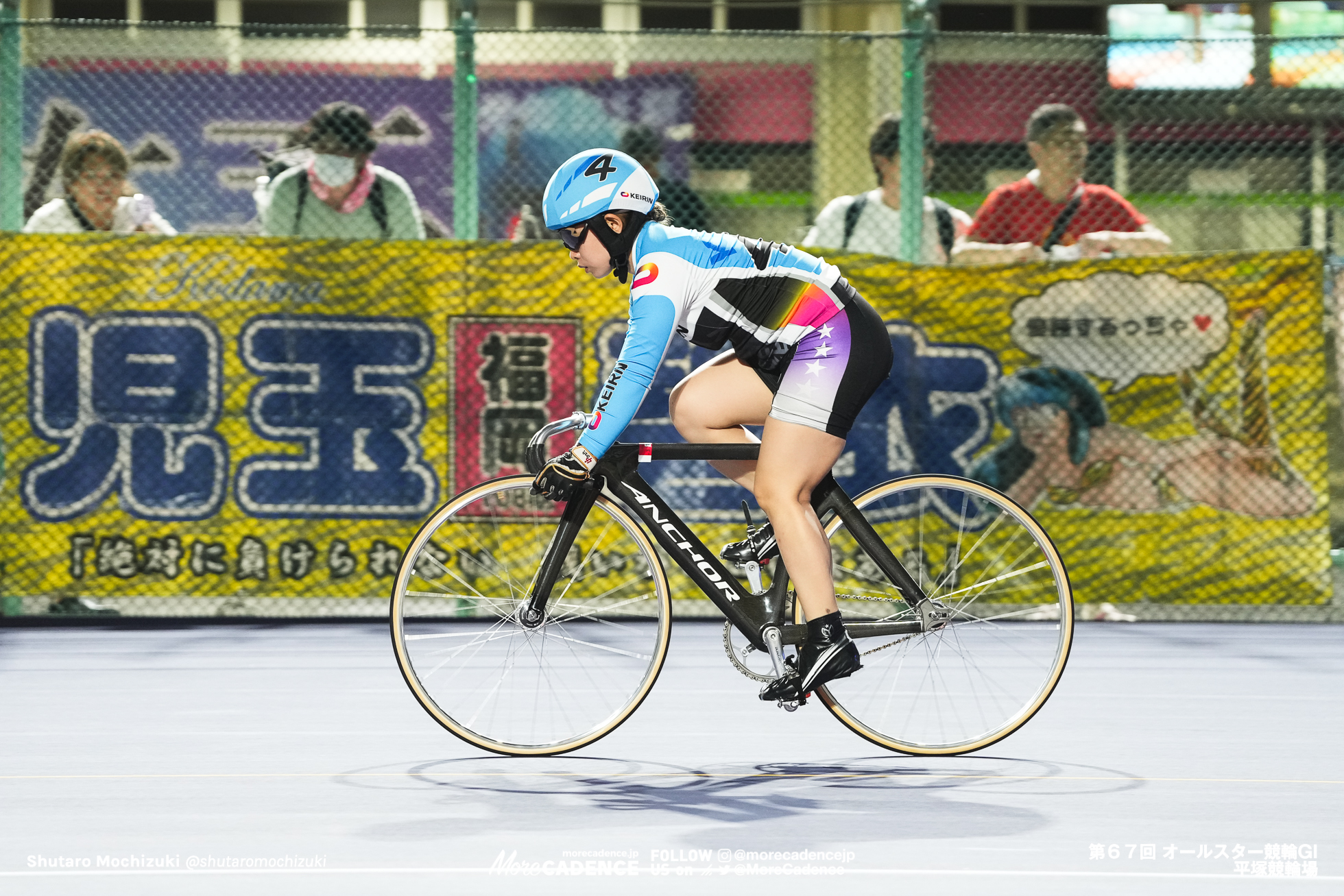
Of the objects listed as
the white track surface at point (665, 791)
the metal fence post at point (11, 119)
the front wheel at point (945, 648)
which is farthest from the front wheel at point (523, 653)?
the metal fence post at point (11, 119)

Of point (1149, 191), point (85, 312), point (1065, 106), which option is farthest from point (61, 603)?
point (1149, 191)

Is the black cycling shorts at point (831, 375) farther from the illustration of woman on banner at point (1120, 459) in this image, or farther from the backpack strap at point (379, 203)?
the backpack strap at point (379, 203)

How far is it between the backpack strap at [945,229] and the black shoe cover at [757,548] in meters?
4.43

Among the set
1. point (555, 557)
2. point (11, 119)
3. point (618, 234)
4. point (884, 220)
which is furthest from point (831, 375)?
point (11, 119)

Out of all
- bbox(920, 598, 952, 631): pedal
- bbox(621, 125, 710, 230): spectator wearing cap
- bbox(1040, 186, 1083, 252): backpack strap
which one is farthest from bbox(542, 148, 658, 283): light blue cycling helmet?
bbox(1040, 186, 1083, 252): backpack strap

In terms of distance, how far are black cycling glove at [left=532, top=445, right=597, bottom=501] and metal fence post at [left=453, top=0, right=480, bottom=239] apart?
439cm

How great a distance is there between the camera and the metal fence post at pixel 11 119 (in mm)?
8984

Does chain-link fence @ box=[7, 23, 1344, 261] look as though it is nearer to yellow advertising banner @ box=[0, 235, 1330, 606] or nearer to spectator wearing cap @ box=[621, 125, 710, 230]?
spectator wearing cap @ box=[621, 125, 710, 230]

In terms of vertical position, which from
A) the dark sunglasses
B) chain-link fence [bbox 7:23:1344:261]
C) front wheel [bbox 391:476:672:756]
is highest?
chain-link fence [bbox 7:23:1344:261]

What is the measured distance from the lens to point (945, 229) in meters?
9.41

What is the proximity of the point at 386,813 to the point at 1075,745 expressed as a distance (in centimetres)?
235

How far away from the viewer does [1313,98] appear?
1393 centimetres

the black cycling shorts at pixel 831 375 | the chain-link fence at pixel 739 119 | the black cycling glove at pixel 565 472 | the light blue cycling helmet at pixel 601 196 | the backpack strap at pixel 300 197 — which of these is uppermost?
the chain-link fence at pixel 739 119

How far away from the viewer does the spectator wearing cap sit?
31.6ft
